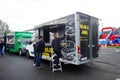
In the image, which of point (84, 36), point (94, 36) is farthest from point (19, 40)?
point (84, 36)

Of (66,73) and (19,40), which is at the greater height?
(19,40)

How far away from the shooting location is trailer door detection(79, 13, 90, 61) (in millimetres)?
7511

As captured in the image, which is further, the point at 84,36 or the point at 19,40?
the point at 19,40

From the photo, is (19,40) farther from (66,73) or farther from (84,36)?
(84,36)

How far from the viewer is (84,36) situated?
771 cm

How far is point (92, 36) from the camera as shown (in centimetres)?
834

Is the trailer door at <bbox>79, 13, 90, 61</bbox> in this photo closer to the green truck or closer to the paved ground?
the paved ground

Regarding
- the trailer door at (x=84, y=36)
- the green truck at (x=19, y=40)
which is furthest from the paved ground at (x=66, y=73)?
the green truck at (x=19, y=40)

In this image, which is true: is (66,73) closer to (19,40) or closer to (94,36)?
(94,36)

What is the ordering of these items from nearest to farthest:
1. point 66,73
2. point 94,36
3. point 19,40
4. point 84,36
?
point 66,73 < point 84,36 < point 94,36 < point 19,40

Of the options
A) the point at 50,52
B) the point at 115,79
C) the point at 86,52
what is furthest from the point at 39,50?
the point at 115,79

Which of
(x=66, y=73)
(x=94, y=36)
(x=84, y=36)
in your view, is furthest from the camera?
(x=94, y=36)

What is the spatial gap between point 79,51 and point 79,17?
5.80 feet

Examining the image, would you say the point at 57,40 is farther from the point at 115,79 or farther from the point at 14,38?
the point at 14,38
